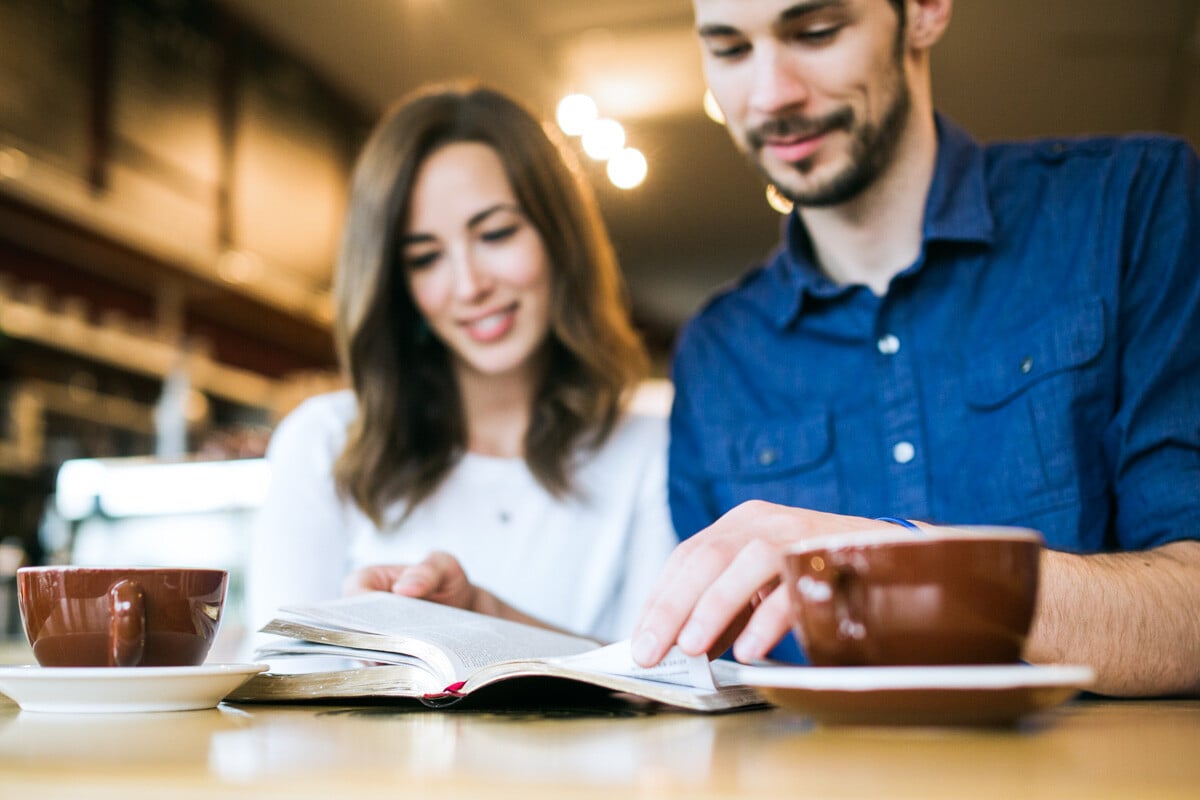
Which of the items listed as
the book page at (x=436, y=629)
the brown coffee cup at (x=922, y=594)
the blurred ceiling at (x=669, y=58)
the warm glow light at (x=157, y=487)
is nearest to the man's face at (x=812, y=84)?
Result: the book page at (x=436, y=629)

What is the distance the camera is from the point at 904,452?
47.4 inches

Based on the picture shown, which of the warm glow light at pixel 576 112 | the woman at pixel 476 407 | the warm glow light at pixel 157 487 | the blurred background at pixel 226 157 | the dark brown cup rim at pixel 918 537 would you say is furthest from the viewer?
the warm glow light at pixel 576 112

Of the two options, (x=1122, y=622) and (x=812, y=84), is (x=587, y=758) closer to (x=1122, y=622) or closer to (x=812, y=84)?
(x=1122, y=622)

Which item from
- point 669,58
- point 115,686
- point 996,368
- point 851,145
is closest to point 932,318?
point 996,368

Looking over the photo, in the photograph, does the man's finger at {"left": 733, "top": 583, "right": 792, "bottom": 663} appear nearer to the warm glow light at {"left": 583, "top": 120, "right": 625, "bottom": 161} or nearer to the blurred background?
the blurred background

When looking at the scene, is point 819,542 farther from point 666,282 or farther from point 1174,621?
point 666,282

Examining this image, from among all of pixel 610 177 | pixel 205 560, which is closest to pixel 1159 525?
pixel 205 560

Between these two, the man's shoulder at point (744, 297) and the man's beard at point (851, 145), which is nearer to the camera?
the man's beard at point (851, 145)

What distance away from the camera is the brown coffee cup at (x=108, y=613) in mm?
622

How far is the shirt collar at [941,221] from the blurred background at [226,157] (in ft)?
5.44

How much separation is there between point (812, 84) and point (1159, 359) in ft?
1.54

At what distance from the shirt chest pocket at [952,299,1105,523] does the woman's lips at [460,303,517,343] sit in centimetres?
64

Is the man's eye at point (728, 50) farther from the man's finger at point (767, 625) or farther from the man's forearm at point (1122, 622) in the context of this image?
the man's finger at point (767, 625)

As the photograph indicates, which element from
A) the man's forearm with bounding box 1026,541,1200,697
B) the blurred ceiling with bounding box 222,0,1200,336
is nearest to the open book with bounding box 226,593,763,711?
the man's forearm with bounding box 1026,541,1200,697
